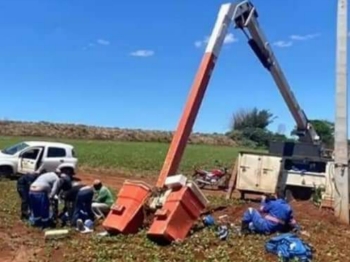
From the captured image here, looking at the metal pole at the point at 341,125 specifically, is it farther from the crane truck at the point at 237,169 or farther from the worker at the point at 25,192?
the worker at the point at 25,192

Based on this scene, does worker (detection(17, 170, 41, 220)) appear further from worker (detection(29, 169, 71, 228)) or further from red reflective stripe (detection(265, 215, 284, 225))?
red reflective stripe (detection(265, 215, 284, 225))

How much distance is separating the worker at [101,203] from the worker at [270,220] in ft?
13.5

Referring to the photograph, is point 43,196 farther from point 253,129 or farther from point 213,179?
point 253,129

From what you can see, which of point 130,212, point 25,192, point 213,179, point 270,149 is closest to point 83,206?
point 130,212

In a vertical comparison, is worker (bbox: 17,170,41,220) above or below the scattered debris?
above

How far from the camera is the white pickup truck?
25500 millimetres

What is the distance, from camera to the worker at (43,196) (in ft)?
47.6

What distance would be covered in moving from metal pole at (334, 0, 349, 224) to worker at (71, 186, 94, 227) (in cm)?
633

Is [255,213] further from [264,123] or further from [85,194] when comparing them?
[264,123]

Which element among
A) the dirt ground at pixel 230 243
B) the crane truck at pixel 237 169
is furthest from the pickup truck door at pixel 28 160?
the crane truck at pixel 237 169

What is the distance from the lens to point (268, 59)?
20016 millimetres

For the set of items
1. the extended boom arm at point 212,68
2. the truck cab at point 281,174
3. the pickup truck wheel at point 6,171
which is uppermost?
the extended boom arm at point 212,68

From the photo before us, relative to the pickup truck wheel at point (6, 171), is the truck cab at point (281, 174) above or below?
above

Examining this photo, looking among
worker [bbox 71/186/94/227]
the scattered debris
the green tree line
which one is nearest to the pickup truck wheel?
worker [bbox 71/186/94/227]
